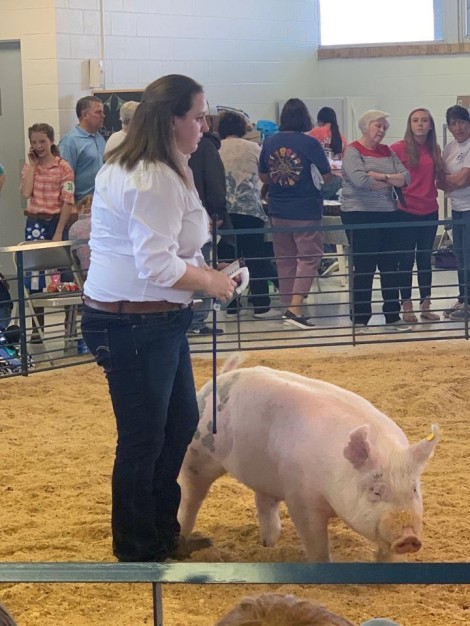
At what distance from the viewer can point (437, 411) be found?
5.52 meters

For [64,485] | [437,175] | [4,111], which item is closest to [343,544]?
[64,485]

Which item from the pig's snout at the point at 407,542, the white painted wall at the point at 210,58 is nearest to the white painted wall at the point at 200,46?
the white painted wall at the point at 210,58

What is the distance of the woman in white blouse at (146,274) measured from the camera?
2930 mm

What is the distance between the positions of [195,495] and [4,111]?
21.9ft

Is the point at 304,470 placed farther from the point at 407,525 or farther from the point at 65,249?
the point at 65,249

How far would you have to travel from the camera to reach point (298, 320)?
25.8 ft

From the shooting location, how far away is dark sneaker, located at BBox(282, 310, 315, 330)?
7.78 meters

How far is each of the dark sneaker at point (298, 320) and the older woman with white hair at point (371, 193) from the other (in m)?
0.38

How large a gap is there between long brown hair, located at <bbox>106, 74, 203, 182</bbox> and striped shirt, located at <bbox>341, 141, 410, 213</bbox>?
465 centimetres

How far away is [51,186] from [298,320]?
220 cm

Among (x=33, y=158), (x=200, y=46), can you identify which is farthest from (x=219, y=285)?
(x=200, y=46)

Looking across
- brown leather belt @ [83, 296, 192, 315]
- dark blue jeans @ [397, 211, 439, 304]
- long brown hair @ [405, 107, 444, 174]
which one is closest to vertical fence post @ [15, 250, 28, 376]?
dark blue jeans @ [397, 211, 439, 304]

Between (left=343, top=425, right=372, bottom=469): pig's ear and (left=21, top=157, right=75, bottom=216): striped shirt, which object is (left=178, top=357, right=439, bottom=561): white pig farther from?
(left=21, top=157, right=75, bottom=216): striped shirt

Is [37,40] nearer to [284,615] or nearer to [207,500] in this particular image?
[207,500]
